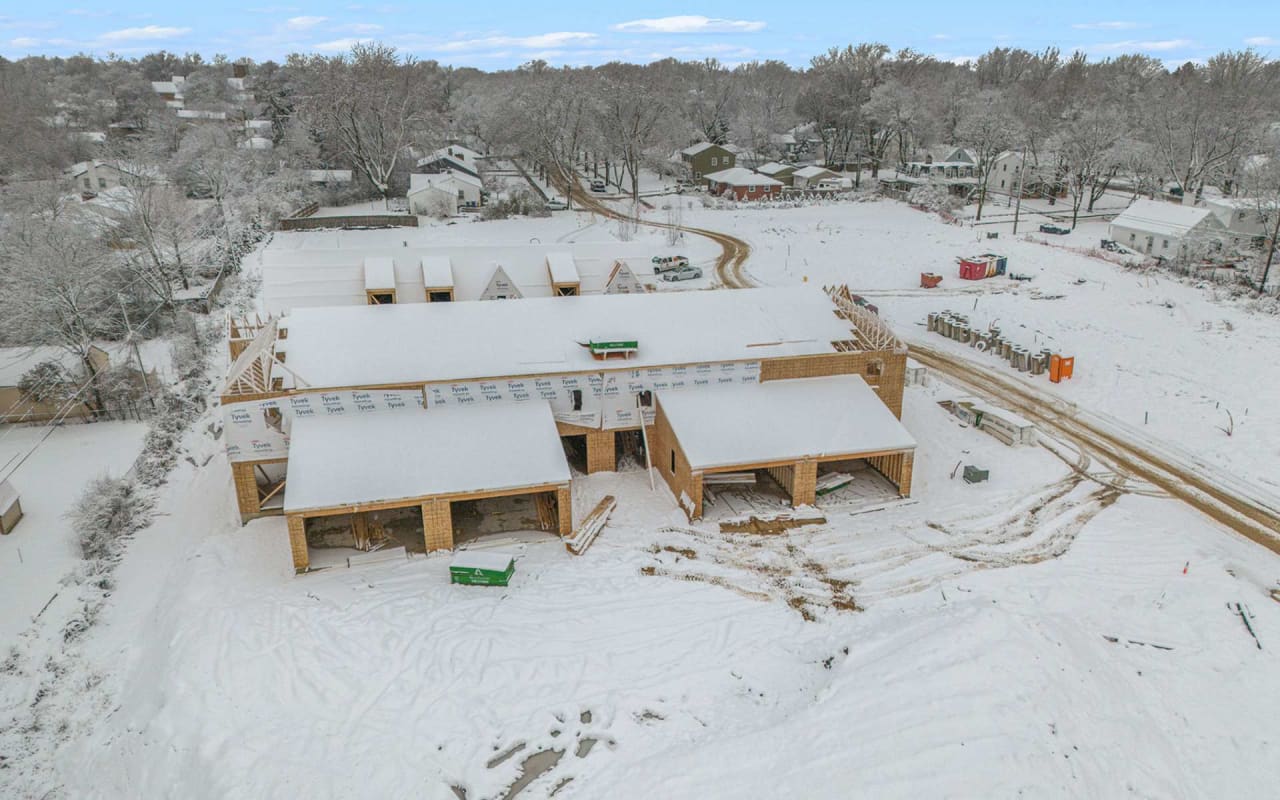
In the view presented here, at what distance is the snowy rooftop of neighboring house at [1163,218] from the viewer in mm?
48969

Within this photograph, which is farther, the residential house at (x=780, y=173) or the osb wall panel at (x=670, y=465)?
the residential house at (x=780, y=173)

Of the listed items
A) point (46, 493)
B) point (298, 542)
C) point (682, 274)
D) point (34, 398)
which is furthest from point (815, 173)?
point (46, 493)

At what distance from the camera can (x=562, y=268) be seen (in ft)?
112

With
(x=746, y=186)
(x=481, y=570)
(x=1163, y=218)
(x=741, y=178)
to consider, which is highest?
(x=741, y=178)

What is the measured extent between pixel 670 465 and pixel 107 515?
1558cm

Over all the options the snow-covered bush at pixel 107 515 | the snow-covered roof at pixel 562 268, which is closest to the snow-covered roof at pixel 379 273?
the snow-covered roof at pixel 562 268

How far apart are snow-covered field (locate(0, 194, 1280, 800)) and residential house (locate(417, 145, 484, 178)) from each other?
5585cm

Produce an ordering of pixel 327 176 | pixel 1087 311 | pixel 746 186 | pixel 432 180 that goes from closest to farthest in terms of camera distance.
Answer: pixel 1087 311 → pixel 432 180 → pixel 327 176 → pixel 746 186

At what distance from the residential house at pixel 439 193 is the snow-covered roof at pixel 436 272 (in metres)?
32.0

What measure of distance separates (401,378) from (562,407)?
4.75 m

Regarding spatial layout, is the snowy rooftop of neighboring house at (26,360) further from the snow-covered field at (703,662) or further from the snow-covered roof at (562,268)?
the snow-covered roof at (562,268)

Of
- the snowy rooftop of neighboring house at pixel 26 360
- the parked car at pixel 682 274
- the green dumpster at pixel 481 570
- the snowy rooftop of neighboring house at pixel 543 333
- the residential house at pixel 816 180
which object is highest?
the residential house at pixel 816 180

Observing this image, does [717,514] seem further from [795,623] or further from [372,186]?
[372,186]

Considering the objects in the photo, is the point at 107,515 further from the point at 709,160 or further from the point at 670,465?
the point at 709,160
